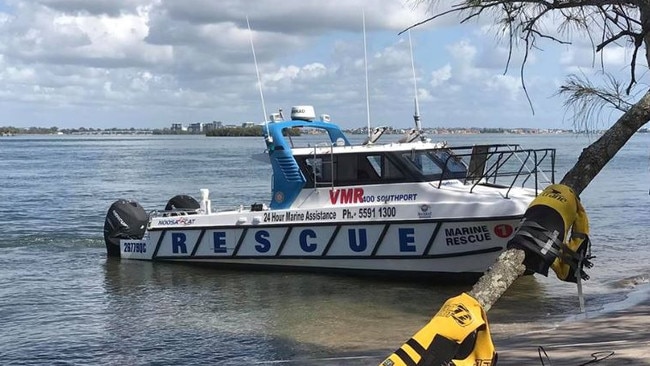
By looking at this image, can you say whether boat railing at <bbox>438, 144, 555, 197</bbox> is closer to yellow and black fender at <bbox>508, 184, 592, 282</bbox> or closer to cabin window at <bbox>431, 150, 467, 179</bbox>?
cabin window at <bbox>431, 150, 467, 179</bbox>

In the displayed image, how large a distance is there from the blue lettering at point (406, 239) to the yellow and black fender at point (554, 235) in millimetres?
7988

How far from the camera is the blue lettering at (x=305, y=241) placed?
12.5m

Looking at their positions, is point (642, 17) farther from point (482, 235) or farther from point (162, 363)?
point (482, 235)

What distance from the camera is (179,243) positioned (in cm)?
1439

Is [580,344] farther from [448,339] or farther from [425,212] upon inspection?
[425,212]

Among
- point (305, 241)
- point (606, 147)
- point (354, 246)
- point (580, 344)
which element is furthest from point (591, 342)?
point (305, 241)

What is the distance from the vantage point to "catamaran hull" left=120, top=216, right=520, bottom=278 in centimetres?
1122

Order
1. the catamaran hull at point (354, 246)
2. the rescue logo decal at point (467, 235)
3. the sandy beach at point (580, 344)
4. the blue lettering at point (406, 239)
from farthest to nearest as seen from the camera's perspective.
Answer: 1. the blue lettering at point (406, 239)
2. the catamaran hull at point (354, 246)
3. the rescue logo decal at point (467, 235)
4. the sandy beach at point (580, 344)

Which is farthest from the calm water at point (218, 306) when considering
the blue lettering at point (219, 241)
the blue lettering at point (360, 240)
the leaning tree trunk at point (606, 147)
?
the leaning tree trunk at point (606, 147)

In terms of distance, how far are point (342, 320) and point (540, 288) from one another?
11.9 ft

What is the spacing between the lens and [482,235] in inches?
436

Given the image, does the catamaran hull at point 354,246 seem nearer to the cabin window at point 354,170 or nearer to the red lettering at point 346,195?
the red lettering at point 346,195

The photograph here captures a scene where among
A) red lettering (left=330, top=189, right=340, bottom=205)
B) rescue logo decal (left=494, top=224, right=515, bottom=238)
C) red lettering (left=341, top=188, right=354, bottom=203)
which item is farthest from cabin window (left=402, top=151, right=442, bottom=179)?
rescue logo decal (left=494, top=224, right=515, bottom=238)

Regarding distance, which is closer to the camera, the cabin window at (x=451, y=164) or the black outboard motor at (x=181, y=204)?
the cabin window at (x=451, y=164)
